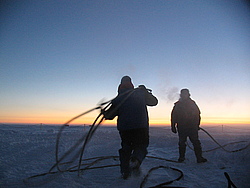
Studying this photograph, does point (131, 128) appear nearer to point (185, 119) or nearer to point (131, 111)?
point (131, 111)

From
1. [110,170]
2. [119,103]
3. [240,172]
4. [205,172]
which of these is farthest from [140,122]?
[240,172]

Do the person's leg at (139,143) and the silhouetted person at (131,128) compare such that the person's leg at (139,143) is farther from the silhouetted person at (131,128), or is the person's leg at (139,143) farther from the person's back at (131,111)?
the person's back at (131,111)

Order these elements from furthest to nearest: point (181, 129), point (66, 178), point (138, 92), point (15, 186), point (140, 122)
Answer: point (181, 129), point (138, 92), point (140, 122), point (66, 178), point (15, 186)

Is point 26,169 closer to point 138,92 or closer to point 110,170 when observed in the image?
point 110,170

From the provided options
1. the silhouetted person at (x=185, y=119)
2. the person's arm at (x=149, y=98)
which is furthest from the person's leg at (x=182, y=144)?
the person's arm at (x=149, y=98)

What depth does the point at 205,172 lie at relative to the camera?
11.1ft

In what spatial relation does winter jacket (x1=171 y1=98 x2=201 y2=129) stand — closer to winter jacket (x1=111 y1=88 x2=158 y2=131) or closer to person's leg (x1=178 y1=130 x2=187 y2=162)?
person's leg (x1=178 y1=130 x2=187 y2=162)

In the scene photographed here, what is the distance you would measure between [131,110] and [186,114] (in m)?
2.07

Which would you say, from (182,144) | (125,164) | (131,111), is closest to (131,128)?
(131,111)

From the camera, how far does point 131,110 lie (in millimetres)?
3273

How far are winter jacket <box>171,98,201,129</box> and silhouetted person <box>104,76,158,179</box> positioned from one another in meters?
1.75

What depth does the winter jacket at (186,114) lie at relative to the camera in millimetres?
4665

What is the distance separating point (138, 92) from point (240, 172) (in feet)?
7.45

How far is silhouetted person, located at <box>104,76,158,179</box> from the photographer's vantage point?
10.2 feet
